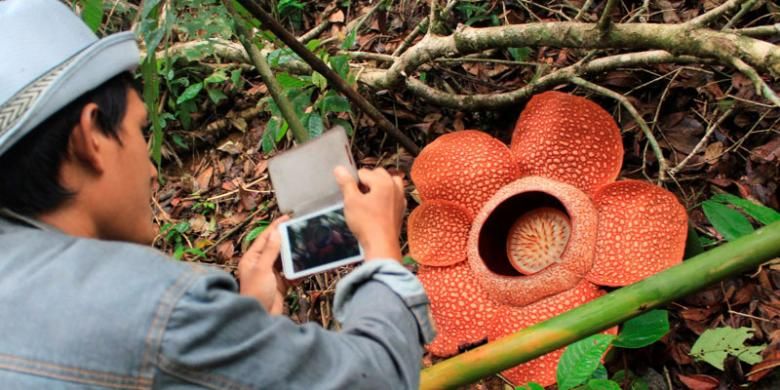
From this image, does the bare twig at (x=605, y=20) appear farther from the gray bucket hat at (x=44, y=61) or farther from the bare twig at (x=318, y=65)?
the gray bucket hat at (x=44, y=61)

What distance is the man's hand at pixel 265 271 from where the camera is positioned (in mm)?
1568

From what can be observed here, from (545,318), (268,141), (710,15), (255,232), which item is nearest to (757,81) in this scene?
(710,15)

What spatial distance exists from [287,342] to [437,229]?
0.88m


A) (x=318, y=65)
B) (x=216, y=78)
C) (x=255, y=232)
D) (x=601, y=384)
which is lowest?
(x=255, y=232)

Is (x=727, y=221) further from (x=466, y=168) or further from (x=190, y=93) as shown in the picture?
(x=190, y=93)

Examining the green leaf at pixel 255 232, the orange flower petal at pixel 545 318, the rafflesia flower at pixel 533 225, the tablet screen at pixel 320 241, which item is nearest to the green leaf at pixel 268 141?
the green leaf at pixel 255 232

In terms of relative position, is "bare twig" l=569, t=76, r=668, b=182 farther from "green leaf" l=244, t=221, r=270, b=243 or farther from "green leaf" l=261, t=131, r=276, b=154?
"green leaf" l=244, t=221, r=270, b=243

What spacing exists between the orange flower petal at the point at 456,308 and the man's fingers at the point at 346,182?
526 millimetres

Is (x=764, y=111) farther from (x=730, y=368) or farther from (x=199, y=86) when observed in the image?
(x=199, y=86)

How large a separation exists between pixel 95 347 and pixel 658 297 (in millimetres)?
1033

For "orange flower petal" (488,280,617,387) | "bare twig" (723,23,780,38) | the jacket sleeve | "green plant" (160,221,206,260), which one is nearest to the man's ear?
the jacket sleeve

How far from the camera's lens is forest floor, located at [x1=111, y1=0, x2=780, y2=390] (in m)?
1.79

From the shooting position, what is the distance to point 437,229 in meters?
1.90

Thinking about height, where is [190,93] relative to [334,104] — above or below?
below
